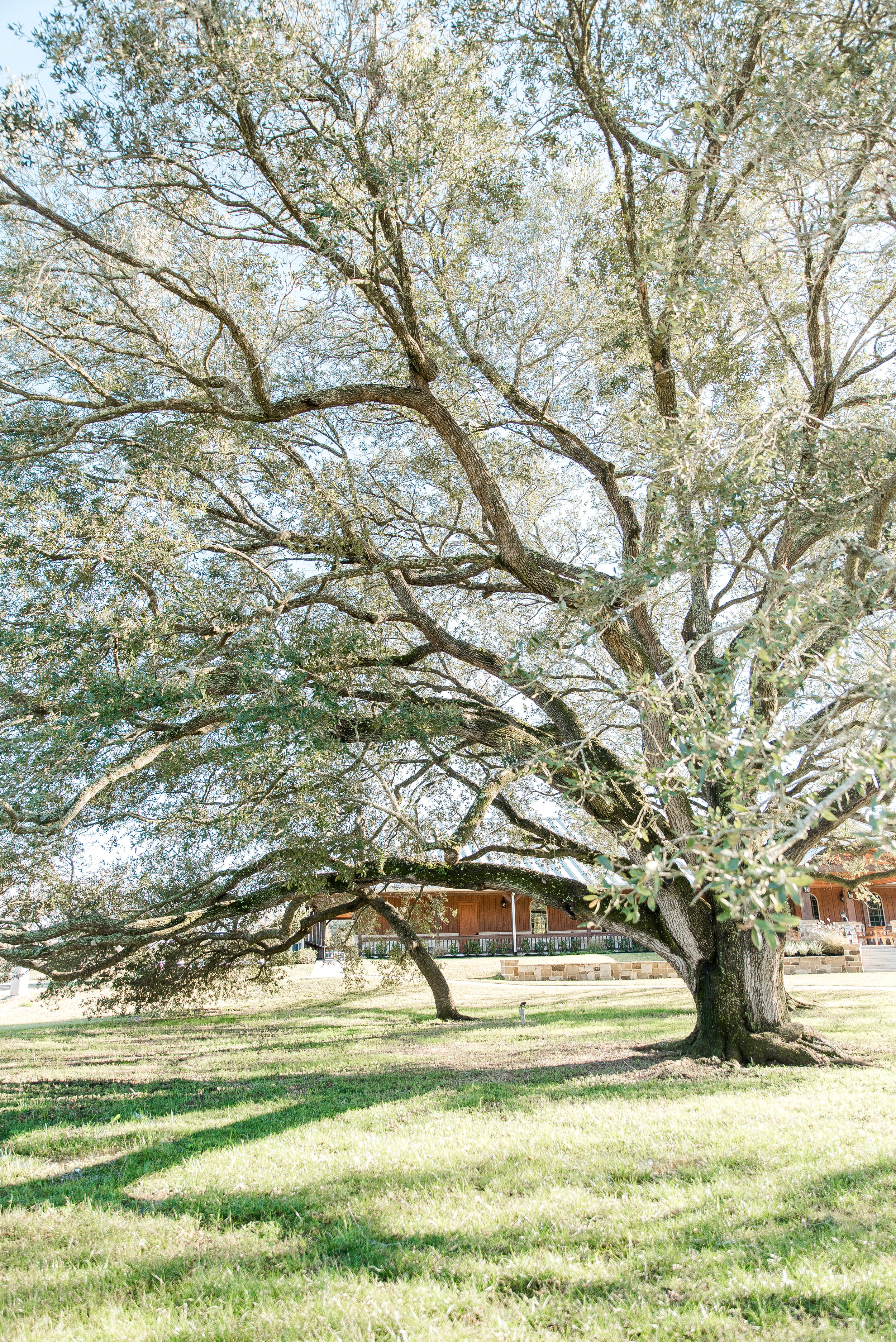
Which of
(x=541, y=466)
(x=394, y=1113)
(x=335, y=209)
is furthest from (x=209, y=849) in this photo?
(x=335, y=209)

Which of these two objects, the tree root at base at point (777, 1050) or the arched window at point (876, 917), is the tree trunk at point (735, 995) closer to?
the tree root at base at point (777, 1050)

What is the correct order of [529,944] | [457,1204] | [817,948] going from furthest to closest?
[529,944] → [817,948] → [457,1204]

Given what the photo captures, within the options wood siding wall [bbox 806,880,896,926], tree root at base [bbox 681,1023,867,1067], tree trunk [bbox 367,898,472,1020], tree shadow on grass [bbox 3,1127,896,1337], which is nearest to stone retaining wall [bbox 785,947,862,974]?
wood siding wall [bbox 806,880,896,926]

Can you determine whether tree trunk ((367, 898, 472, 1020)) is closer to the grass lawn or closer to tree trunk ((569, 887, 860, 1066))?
the grass lawn

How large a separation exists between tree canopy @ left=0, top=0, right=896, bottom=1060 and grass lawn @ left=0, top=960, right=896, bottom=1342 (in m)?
1.62

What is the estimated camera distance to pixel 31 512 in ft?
24.8

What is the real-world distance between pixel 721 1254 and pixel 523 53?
33.1ft

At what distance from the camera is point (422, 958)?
15.3 metres

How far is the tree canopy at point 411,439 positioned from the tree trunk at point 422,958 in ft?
8.77

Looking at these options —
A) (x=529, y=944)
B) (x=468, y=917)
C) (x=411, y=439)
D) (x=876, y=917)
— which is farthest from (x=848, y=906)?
(x=411, y=439)

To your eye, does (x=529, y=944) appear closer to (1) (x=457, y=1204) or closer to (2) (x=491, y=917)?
(2) (x=491, y=917)

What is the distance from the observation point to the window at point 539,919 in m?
37.6

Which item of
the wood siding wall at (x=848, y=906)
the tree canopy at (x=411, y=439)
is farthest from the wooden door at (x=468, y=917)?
the tree canopy at (x=411, y=439)

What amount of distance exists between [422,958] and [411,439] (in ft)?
30.2
